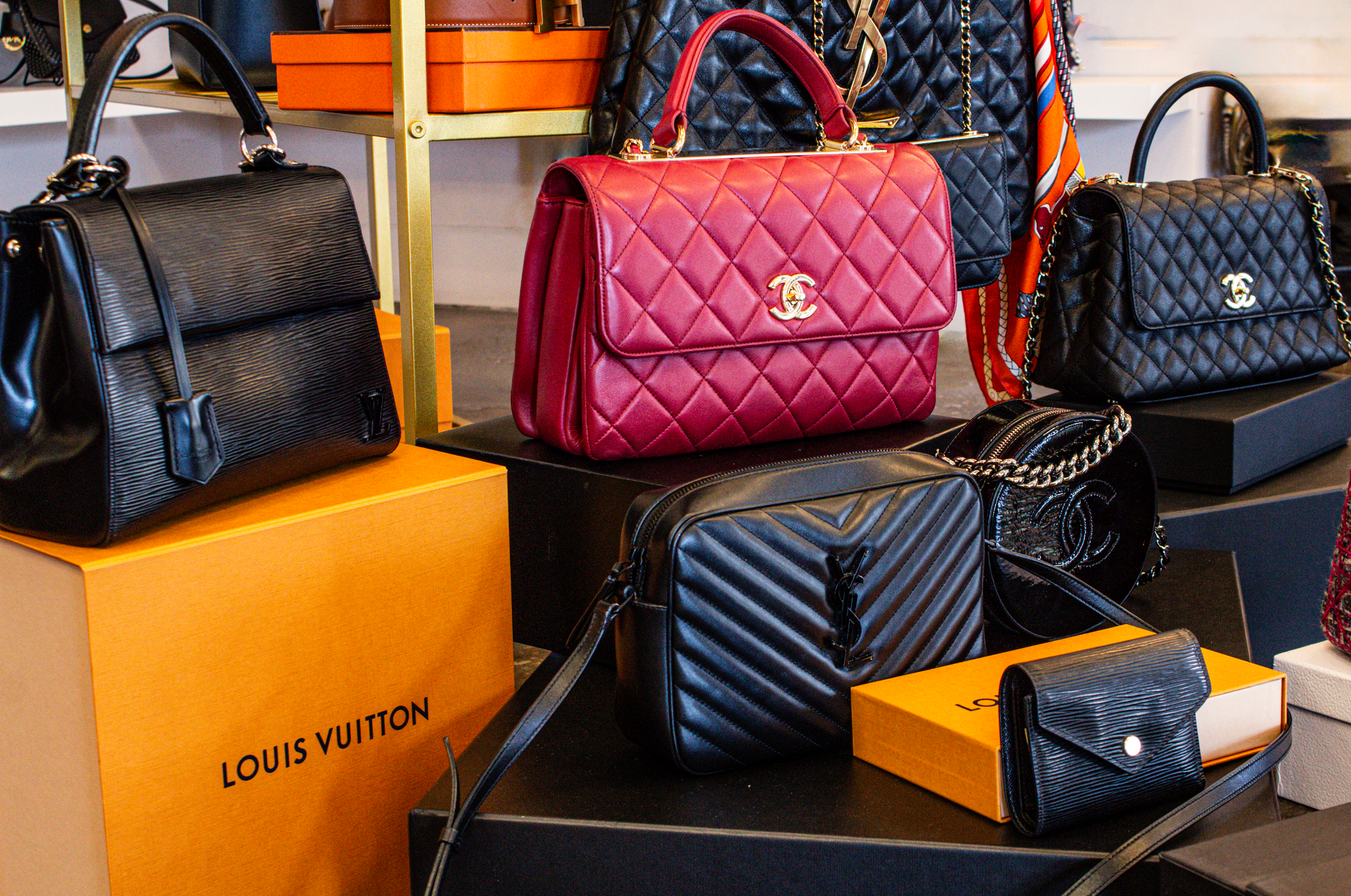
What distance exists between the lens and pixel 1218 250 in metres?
1.28

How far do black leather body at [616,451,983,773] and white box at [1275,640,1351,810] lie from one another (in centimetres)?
29

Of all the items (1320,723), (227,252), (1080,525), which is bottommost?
(1320,723)

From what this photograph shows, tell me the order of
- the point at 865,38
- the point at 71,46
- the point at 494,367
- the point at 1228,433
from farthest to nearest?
the point at 494,367, the point at 71,46, the point at 865,38, the point at 1228,433

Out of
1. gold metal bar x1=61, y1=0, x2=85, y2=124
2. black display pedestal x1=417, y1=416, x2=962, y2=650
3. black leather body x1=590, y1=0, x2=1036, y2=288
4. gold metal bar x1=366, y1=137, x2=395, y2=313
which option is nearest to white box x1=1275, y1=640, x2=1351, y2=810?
black display pedestal x1=417, y1=416, x2=962, y2=650

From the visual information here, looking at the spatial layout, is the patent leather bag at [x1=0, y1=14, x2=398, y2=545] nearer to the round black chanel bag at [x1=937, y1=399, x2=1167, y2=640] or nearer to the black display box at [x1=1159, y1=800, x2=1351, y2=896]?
the round black chanel bag at [x1=937, y1=399, x2=1167, y2=640]

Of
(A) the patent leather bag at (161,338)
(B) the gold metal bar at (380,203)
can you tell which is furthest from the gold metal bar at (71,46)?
(A) the patent leather bag at (161,338)

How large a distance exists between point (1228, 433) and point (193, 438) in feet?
2.97

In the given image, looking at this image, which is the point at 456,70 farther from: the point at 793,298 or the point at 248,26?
the point at 248,26

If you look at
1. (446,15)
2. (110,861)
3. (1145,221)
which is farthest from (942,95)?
(110,861)

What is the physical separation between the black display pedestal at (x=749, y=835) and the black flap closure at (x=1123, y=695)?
0.15 feet

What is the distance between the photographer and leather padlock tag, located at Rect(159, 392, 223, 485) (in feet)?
2.35

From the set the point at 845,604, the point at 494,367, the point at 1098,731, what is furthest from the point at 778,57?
the point at 494,367

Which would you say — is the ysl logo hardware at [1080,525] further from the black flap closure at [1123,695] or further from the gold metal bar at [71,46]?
the gold metal bar at [71,46]

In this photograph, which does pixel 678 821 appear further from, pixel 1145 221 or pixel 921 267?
pixel 1145 221
